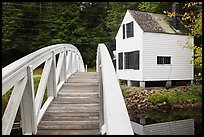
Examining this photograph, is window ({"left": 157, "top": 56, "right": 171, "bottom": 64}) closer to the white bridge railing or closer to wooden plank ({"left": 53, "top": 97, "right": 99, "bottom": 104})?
wooden plank ({"left": 53, "top": 97, "right": 99, "bottom": 104})

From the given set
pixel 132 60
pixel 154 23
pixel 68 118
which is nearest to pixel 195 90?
pixel 132 60

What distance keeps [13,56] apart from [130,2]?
10770mm

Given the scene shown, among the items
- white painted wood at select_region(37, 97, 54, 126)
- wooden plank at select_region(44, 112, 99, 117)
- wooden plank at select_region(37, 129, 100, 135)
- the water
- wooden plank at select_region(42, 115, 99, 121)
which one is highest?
white painted wood at select_region(37, 97, 54, 126)

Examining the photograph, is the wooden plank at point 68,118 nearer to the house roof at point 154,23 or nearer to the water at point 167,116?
the water at point 167,116

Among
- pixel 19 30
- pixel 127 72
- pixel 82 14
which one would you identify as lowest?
pixel 127 72

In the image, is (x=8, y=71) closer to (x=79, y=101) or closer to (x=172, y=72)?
(x=79, y=101)

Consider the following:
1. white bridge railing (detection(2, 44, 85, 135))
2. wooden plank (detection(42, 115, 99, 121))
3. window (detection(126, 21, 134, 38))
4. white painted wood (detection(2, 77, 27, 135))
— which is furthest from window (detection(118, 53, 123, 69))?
white painted wood (detection(2, 77, 27, 135))

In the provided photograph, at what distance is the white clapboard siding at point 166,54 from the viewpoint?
14.7 m

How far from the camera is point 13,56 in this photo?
872 inches

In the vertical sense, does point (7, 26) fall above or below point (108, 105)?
above

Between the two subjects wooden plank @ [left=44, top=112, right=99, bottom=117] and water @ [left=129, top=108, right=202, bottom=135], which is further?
water @ [left=129, top=108, right=202, bottom=135]

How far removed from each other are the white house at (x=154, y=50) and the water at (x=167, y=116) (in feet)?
9.62

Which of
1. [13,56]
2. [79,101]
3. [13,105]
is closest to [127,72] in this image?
[13,56]

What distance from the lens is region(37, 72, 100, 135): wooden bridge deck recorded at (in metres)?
2.67
